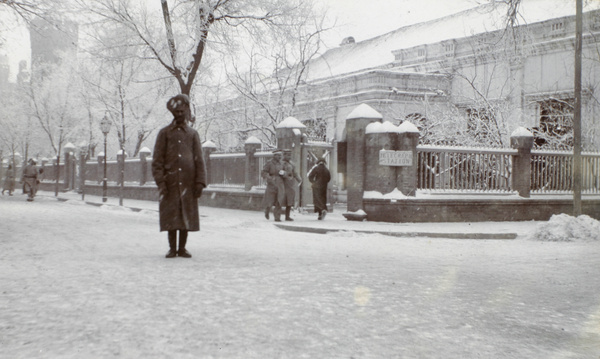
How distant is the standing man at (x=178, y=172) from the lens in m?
7.71

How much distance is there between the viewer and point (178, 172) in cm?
777

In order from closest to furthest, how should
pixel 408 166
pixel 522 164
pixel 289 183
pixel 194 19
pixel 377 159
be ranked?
pixel 408 166
pixel 377 159
pixel 289 183
pixel 522 164
pixel 194 19

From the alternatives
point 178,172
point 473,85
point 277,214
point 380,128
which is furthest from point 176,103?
point 473,85

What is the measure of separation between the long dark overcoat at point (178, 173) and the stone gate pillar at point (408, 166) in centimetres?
766

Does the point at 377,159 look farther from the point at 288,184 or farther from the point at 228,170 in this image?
the point at 228,170

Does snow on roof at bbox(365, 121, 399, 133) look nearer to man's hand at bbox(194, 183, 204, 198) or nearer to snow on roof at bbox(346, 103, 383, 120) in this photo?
snow on roof at bbox(346, 103, 383, 120)

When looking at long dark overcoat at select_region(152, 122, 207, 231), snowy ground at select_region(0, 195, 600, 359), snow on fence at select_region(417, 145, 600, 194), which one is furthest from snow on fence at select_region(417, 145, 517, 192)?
long dark overcoat at select_region(152, 122, 207, 231)

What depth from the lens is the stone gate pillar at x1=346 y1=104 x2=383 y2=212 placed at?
15.2 m

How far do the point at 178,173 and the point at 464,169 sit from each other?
9.69 metres

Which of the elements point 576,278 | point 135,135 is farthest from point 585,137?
point 135,135

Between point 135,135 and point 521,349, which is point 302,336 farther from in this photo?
point 135,135

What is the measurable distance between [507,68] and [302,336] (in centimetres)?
2779

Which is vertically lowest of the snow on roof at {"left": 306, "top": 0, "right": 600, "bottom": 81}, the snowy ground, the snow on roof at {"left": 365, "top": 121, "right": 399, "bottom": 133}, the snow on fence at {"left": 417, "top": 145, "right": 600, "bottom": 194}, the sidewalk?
the snowy ground

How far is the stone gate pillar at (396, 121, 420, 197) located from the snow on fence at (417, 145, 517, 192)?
0.94 feet
